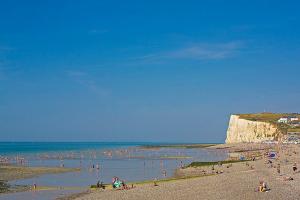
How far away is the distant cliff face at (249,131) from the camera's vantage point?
137400 mm

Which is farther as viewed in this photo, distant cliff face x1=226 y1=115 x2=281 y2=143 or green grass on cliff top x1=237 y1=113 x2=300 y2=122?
green grass on cliff top x1=237 y1=113 x2=300 y2=122

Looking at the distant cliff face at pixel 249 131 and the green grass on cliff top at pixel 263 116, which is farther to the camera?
A: the green grass on cliff top at pixel 263 116

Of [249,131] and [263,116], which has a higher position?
[263,116]

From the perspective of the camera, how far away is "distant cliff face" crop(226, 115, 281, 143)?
451 ft

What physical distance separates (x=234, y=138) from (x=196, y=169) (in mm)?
113208

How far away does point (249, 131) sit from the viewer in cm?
14950

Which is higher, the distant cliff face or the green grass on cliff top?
the green grass on cliff top

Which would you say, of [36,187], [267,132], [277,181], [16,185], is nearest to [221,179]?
[277,181]

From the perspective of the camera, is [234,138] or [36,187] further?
[234,138]

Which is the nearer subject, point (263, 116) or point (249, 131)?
point (249, 131)

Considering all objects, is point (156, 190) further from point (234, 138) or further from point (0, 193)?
point (234, 138)

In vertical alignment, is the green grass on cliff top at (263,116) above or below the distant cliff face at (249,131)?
above

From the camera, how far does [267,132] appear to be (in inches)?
5497

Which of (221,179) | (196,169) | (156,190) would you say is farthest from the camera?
(196,169)
